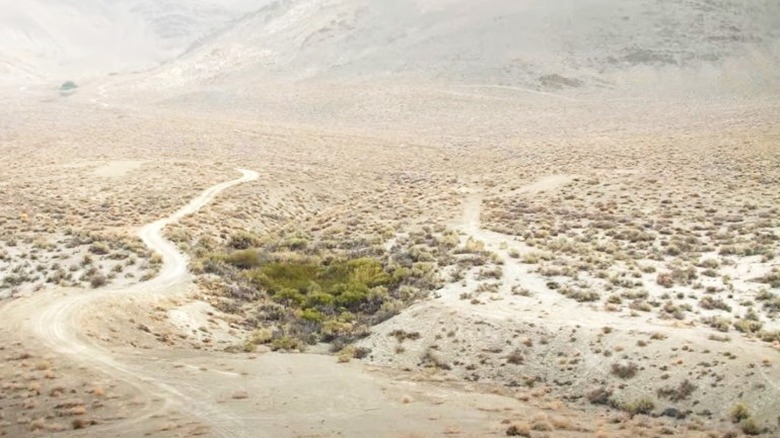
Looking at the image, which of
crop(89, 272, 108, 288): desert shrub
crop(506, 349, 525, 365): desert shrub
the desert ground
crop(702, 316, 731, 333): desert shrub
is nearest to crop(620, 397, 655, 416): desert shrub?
the desert ground

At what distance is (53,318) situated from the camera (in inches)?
900

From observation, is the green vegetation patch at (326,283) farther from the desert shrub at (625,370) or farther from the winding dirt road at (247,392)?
the desert shrub at (625,370)

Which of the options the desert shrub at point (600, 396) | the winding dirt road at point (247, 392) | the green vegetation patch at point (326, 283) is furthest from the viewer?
the green vegetation patch at point (326, 283)

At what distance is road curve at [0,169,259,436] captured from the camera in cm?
1636

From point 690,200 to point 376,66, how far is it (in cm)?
8403

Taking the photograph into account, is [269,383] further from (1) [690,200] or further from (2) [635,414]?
(1) [690,200]

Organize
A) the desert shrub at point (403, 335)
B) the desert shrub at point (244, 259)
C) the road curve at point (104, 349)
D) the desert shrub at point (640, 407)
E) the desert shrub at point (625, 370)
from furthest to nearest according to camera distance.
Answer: the desert shrub at point (244, 259) < the desert shrub at point (403, 335) < the desert shrub at point (625, 370) < the desert shrub at point (640, 407) < the road curve at point (104, 349)

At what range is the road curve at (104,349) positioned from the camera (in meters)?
16.4

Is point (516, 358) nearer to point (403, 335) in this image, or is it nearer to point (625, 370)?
point (625, 370)

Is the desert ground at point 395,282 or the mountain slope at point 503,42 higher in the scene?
the mountain slope at point 503,42

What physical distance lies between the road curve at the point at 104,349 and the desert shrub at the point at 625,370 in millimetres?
9730

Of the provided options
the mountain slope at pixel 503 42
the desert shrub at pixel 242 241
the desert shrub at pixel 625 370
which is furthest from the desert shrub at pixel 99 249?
the mountain slope at pixel 503 42

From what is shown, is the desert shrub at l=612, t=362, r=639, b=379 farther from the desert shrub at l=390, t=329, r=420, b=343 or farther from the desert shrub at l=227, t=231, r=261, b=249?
the desert shrub at l=227, t=231, r=261, b=249

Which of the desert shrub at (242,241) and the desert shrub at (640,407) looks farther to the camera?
the desert shrub at (242,241)
